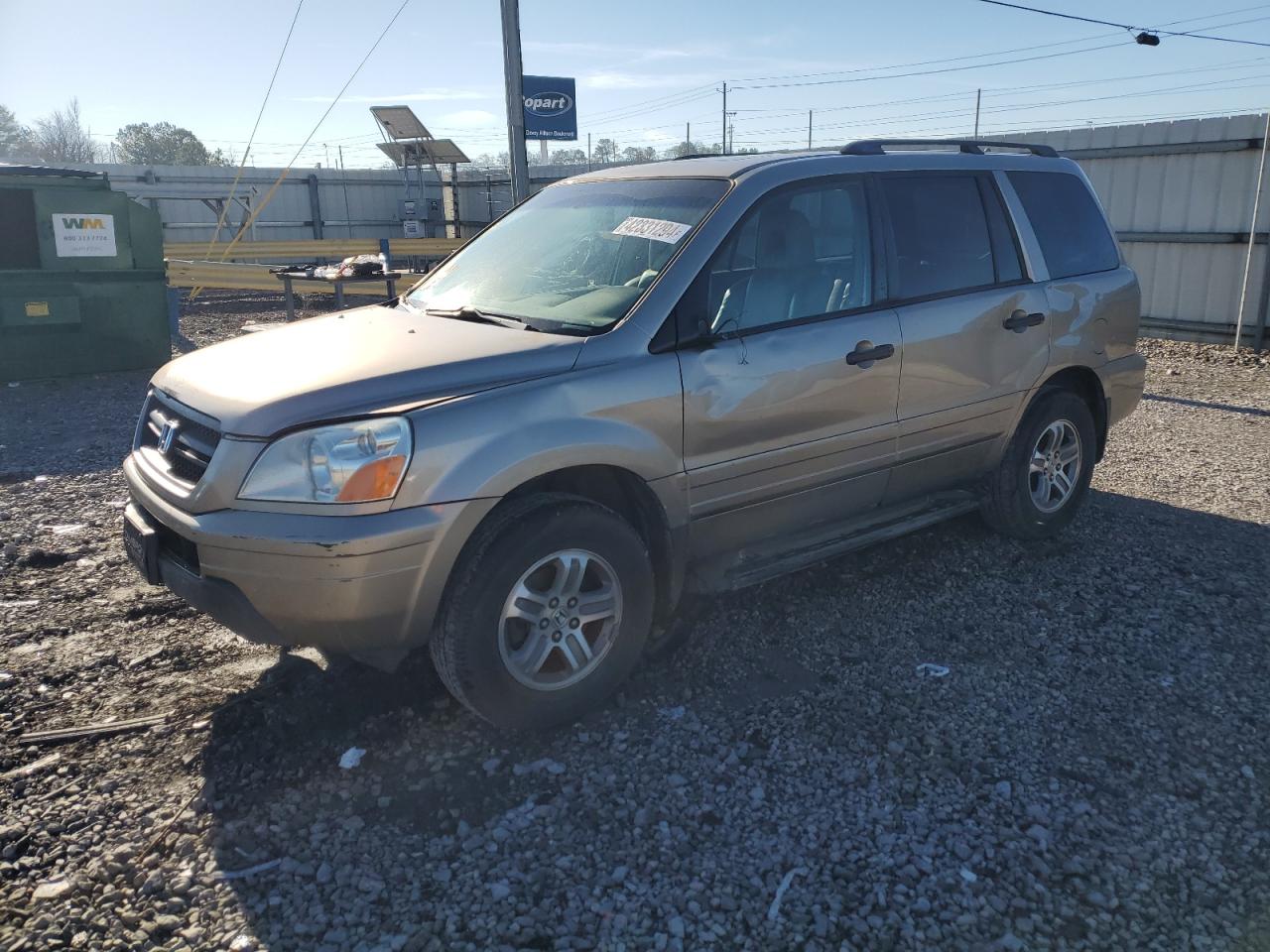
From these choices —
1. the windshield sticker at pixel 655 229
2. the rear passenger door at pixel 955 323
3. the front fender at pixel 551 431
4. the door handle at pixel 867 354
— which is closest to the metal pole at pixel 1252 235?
the rear passenger door at pixel 955 323

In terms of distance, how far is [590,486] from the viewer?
3684mm

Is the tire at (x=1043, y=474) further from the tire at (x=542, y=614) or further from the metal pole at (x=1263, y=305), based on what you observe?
the metal pole at (x=1263, y=305)

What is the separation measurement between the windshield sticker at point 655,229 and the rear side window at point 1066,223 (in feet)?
6.88

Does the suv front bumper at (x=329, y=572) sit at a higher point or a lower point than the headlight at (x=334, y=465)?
lower

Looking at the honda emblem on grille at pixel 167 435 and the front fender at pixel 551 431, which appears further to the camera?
the honda emblem on grille at pixel 167 435

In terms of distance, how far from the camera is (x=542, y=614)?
3.43m

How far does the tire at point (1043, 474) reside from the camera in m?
5.11

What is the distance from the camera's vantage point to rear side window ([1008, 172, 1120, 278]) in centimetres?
510

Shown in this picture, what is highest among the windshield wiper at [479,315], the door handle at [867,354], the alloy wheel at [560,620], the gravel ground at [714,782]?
the windshield wiper at [479,315]

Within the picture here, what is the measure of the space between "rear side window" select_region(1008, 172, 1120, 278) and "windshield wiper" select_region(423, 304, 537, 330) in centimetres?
276

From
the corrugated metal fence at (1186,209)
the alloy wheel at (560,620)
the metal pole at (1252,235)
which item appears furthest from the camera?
the corrugated metal fence at (1186,209)

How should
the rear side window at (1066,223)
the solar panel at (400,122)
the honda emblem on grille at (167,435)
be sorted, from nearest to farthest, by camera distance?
the honda emblem on grille at (167,435)
the rear side window at (1066,223)
the solar panel at (400,122)

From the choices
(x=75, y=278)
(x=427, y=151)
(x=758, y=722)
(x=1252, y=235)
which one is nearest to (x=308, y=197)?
(x=427, y=151)

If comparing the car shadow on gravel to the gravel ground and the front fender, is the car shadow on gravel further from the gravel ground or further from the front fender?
the front fender
